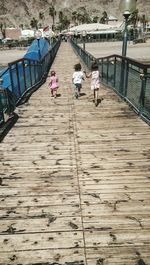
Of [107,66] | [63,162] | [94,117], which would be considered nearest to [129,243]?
[63,162]

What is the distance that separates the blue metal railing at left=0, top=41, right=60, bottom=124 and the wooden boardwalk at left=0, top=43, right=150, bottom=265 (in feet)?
2.74

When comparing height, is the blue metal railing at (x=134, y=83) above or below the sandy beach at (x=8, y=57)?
above

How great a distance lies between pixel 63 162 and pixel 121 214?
2.04m

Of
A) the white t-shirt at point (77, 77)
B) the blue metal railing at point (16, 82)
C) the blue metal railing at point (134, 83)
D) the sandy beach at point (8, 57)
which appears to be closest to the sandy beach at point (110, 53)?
the sandy beach at point (8, 57)

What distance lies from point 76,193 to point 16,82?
281 inches

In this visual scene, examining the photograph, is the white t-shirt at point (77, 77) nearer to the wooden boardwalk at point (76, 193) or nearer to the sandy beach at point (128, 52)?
the wooden boardwalk at point (76, 193)

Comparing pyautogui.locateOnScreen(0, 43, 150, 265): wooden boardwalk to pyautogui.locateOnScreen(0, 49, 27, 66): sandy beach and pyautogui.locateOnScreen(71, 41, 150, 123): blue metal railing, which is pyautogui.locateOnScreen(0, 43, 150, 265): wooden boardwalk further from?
pyautogui.locateOnScreen(0, 49, 27, 66): sandy beach

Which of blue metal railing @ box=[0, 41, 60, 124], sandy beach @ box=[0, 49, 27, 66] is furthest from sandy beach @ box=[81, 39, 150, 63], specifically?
blue metal railing @ box=[0, 41, 60, 124]

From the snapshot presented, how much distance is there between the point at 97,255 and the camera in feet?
12.8

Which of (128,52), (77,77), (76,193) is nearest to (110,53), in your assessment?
(128,52)

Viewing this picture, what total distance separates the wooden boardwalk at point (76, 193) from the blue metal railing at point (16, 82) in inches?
32.9

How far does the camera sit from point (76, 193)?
5199mm

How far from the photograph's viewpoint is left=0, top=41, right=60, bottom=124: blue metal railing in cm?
941

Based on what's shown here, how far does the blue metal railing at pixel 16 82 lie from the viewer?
941cm
